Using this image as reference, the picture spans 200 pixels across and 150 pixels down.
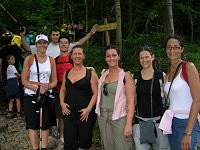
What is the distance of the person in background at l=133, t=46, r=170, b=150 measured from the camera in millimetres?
3736

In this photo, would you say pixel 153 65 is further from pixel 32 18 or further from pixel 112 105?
pixel 32 18

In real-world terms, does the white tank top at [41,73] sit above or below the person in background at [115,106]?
above

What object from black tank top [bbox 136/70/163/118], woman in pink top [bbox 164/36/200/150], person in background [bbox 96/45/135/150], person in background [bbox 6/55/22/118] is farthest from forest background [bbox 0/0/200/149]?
woman in pink top [bbox 164/36/200/150]

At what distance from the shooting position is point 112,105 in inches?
157

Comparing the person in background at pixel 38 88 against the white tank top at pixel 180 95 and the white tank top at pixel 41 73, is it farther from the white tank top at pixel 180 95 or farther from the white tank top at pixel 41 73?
the white tank top at pixel 180 95

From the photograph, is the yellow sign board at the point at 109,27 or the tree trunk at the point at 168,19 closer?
the yellow sign board at the point at 109,27

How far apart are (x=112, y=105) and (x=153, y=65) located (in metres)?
0.81

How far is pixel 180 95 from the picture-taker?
3301 millimetres

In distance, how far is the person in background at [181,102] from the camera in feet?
10.3

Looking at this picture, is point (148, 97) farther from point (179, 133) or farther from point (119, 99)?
point (179, 133)

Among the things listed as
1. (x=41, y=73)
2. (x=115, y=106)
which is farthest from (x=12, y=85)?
(x=115, y=106)

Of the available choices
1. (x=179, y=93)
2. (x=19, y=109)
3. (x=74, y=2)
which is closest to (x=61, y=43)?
(x=179, y=93)

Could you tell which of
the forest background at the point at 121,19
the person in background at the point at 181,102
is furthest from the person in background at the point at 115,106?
the forest background at the point at 121,19

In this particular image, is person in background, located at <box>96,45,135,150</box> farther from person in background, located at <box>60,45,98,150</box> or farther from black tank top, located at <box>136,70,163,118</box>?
person in background, located at <box>60,45,98,150</box>
